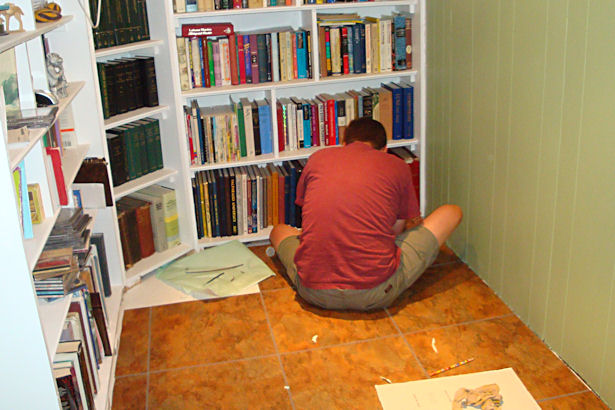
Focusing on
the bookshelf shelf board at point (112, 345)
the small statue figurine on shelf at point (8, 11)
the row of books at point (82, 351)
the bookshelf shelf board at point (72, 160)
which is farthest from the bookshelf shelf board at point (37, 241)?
the bookshelf shelf board at point (112, 345)

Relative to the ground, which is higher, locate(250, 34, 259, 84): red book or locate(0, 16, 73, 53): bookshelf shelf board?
locate(0, 16, 73, 53): bookshelf shelf board

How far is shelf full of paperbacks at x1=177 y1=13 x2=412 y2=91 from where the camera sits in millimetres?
3420

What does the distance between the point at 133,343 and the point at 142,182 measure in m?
0.86

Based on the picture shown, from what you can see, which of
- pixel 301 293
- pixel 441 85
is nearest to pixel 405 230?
pixel 301 293

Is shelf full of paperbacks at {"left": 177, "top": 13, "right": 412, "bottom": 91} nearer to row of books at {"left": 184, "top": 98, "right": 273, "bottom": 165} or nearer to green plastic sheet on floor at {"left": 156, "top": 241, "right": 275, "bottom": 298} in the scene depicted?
row of books at {"left": 184, "top": 98, "right": 273, "bottom": 165}

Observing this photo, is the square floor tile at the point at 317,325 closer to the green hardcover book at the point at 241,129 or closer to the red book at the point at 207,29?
the green hardcover book at the point at 241,129

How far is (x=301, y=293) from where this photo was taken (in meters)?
3.04

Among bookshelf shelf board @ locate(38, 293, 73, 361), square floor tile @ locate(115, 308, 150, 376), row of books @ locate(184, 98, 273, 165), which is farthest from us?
row of books @ locate(184, 98, 273, 165)

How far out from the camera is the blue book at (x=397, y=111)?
12.3ft

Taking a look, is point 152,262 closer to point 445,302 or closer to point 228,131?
point 228,131

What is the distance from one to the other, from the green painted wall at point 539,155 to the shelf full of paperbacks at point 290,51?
0.25 m

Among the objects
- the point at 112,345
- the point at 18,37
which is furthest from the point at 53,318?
the point at 18,37

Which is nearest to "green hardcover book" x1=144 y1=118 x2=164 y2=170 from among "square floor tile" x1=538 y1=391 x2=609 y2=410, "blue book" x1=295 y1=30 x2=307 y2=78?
"blue book" x1=295 y1=30 x2=307 y2=78

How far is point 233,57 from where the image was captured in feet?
11.4
